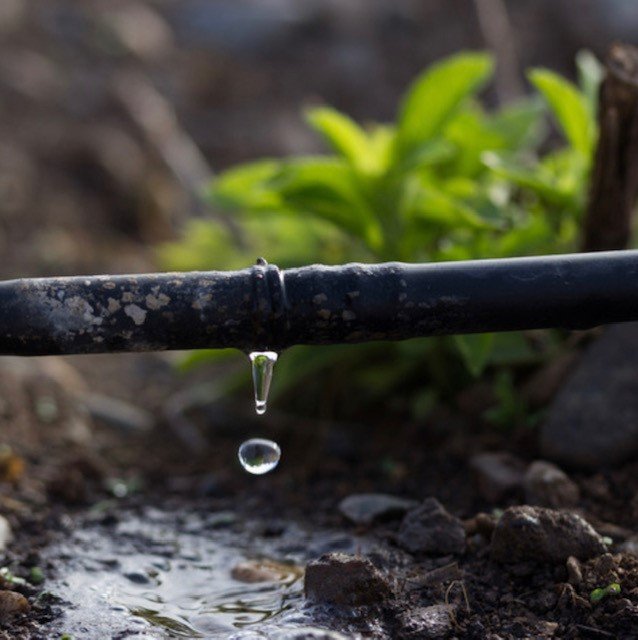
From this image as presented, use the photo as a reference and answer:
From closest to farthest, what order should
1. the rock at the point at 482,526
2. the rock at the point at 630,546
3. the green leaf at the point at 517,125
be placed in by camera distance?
1. the rock at the point at 630,546
2. the rock at the point at 482,526
3. the green leaf at the point at 517,125

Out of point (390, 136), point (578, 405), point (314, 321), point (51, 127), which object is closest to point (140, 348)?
point (314, 321)

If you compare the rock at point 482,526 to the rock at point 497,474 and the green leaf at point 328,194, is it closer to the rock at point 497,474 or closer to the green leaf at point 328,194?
the rock at point 497,474

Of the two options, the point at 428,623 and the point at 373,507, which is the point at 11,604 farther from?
the point at 373,507

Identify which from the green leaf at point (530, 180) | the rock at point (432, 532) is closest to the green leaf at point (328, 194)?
the green leaf at point (530, 180)

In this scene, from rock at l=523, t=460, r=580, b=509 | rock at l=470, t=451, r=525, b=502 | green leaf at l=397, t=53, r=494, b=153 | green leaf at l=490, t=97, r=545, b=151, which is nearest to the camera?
rock at l=523, t=460, r=580, b=509

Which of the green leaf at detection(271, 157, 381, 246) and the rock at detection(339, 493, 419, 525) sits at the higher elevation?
the green leaf at detection(271, 157, 381, 246)

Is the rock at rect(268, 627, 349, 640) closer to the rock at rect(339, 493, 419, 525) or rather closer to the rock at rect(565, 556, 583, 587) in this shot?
the rock at rect(565, 556, 583, 587)

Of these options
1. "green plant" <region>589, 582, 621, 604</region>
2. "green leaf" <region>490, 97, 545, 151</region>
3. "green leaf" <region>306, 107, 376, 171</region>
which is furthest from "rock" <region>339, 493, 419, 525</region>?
"green leaf" <region>490, 97, 545, 151</region>
